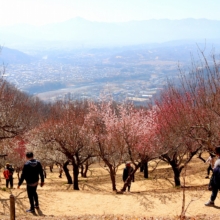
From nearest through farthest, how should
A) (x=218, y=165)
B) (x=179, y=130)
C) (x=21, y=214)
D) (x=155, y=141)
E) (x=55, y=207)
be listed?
(x=218, y=165) → (x=21, y=214) → (x=55, y=207) → (x=179, y=130) → (x=155, y=141)

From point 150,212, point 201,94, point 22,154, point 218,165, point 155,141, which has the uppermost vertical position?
point 201,94

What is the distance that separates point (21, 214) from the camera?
35.8 feet

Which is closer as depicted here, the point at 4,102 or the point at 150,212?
the point at 150,212

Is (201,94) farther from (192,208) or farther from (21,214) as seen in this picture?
(21,214)

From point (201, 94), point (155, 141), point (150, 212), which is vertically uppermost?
point (201, 94)

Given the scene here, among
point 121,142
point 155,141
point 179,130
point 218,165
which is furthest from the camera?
point 155,141

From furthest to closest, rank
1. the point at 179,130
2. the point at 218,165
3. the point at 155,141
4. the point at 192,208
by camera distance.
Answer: the point at 155,141
the point at 179,130
the point at 192,208
the point at 218,165

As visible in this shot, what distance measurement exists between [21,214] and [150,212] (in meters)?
5.48

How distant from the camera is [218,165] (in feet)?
32.3


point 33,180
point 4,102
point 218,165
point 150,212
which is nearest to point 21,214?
point 33,180

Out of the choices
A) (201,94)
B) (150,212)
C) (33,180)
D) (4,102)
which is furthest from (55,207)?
(4,102)

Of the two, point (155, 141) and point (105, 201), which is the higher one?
point (155, 141)

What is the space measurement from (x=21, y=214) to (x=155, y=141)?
11.6 metres

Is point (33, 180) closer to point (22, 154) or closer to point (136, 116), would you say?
point (136, 116)
